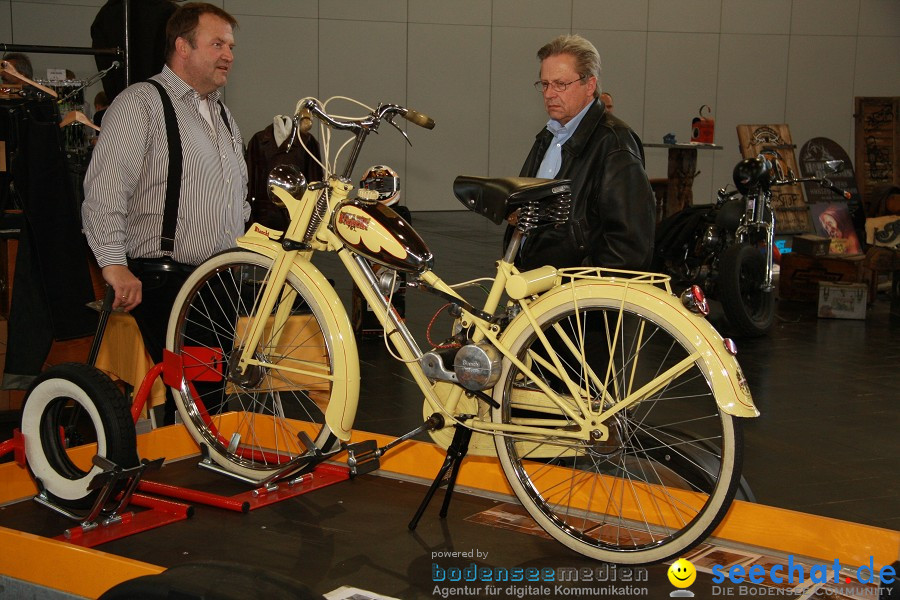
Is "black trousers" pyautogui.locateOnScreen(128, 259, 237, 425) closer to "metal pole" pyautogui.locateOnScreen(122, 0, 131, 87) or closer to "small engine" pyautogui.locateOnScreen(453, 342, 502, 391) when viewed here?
"small engine" pyautogui.locateOnScreen(453, 342, 502, 391)

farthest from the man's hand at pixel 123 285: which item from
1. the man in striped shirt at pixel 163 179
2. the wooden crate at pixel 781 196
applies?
the wooden crate at pixel 781 196

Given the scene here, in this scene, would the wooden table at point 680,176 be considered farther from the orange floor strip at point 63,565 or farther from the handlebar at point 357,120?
the orange floor strip at point 63,565

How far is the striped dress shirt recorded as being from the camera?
3.24 m

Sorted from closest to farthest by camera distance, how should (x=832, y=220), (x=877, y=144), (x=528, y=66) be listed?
(x=832, y=220) < (x=877, y=144) < (x=528, y=66)

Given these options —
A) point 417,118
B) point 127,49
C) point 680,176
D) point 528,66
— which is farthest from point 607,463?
point 528,66

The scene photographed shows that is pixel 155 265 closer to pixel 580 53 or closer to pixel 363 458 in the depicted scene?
pixel 363 458

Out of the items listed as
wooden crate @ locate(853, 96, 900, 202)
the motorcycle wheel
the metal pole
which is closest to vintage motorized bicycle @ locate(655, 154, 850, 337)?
the motorcycle wheel

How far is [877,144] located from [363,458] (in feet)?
28.9

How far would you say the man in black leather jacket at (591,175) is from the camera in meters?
3.00

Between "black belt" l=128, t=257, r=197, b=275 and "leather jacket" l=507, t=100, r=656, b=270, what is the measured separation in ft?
3.93

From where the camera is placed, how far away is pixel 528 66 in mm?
13211

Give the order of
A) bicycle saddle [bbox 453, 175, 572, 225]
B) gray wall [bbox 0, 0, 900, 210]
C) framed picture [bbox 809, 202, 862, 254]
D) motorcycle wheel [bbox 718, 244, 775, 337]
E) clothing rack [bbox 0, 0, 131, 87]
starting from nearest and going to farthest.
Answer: bicycle saddle [bbox 453, 175, 572, 225] < clothing rack [bbox 0, 0, 131, 87] < motorcycle wheel [bbox 718, 244, 775, 337] < framed picture [bbox 809, 202, 862, 254] < gray wall [bbox 0, 0, 900, 210]

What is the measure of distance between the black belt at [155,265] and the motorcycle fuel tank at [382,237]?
2.66 feet

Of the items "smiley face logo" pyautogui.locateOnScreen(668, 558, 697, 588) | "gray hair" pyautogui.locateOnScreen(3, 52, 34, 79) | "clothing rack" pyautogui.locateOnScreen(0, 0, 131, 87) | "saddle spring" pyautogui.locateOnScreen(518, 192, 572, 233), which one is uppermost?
"gray hair" pyautogui.locateOnScreen(3, 52, 34, 79)
